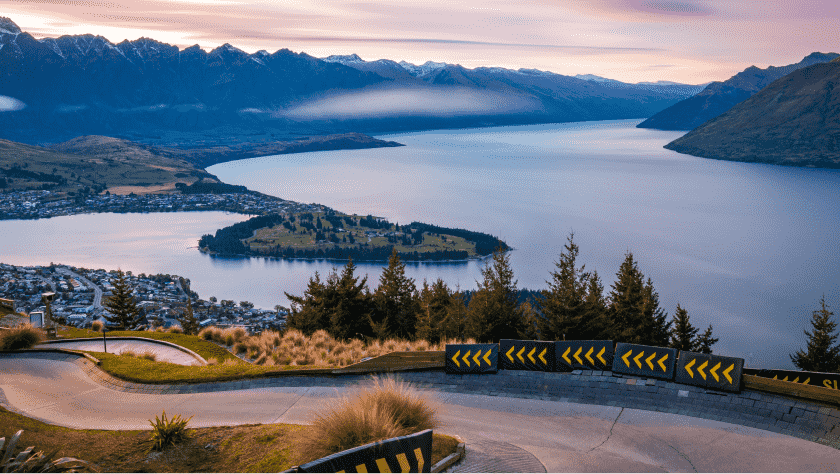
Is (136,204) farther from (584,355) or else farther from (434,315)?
(584,355)

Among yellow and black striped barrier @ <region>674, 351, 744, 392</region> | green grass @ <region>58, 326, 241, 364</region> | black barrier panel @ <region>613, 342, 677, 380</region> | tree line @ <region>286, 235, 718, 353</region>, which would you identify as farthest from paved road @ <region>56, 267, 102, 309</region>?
yellow and black striped barrier @ <region>674, 351, 744, 392</region>

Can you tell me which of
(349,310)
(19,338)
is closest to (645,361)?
(349,310)

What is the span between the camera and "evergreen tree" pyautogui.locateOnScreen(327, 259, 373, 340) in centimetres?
2334

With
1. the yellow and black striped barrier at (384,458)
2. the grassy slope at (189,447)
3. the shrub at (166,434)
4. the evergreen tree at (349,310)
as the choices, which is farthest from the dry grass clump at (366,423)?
the evergreen tree at (349,310)

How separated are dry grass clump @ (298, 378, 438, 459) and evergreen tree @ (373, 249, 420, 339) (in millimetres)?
15505

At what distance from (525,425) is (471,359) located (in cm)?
264

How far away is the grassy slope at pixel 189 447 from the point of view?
8.91 m

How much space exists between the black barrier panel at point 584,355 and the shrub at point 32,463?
884 centimetres

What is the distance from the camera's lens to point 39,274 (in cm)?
7269

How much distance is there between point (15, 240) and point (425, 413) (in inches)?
4994

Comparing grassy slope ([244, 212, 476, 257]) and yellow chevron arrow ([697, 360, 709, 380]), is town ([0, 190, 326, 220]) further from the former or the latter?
yellow chevron arrow ([697, 360, 709, 380])

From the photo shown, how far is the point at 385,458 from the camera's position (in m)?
7.35

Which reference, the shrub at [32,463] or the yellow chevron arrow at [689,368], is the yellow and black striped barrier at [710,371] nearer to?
the yellow chevron arrow at [689,368]

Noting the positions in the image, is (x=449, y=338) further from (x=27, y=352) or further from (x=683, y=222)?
(x=683, y=222)
